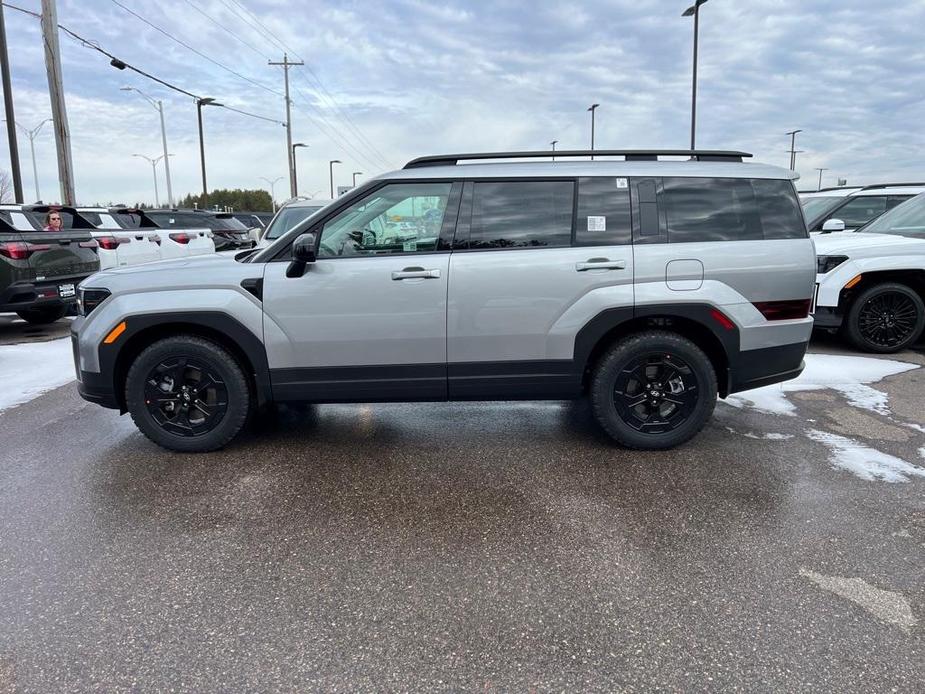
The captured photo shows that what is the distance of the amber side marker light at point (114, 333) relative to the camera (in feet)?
14.0

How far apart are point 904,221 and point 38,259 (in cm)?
1092

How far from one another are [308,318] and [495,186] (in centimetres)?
147

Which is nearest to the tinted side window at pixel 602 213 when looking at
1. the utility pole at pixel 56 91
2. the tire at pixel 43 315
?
the tire at pixel 43 315

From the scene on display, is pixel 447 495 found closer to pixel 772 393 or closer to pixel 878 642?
pixel 878 642

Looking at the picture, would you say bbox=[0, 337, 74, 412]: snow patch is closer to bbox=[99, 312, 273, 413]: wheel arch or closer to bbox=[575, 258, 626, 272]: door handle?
bbox=[99, 312, 273, 413]: wheel arch

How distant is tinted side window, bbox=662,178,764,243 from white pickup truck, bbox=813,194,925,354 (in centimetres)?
363

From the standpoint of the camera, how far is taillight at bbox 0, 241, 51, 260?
8234mm

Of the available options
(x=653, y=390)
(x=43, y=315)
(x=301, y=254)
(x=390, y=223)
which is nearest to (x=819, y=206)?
(x=653, y=390)

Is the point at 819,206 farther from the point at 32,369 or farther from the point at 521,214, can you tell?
the point at 32,369

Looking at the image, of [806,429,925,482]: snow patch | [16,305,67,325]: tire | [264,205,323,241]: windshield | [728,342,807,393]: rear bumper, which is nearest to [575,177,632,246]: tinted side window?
[728,342,807,393]: rear bumper

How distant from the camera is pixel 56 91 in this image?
16422mm

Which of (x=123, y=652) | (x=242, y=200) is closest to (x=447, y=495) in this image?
(x=123, y=652)

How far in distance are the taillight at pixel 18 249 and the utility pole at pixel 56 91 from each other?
9.79 metres

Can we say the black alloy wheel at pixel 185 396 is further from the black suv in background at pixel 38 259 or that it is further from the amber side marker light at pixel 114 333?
the black suv in background at pixel 38 259
